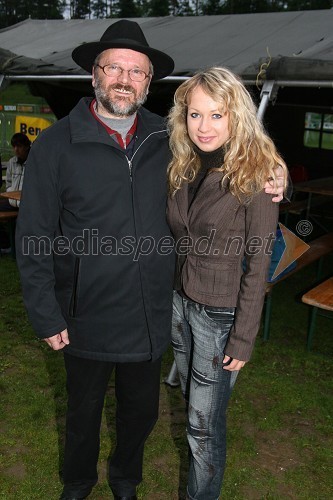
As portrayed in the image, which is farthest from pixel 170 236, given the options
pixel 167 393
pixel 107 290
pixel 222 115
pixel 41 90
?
pixel 41 90

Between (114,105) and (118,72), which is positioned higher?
(118,72)

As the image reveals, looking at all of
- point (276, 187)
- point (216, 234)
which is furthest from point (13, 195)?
point (276, 187)

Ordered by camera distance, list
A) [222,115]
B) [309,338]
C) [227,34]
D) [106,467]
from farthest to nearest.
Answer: [227,34] < [309,338] < [106,467] < [222,115]

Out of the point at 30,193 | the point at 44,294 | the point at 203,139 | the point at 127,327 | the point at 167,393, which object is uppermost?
the point at 203,139

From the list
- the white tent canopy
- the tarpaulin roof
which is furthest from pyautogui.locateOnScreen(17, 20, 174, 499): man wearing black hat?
the tarpaulin roof

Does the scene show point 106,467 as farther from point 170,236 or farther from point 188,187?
point 188,187

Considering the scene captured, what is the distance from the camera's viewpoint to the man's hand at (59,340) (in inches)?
82.4

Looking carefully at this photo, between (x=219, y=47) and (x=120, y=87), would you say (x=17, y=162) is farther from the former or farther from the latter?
(x=120, y=87)

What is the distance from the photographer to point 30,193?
1.96 meters

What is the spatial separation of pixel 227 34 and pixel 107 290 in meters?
4.84

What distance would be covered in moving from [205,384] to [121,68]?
1419mm

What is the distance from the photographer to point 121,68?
6.87 feet

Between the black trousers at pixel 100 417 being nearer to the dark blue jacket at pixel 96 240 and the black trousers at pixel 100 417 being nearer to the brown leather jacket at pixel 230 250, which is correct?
the dark blue jacket at pixel 96 240

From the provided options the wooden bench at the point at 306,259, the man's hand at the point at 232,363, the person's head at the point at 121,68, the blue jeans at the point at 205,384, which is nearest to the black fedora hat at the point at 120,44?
the person's head at the point at 121,68
